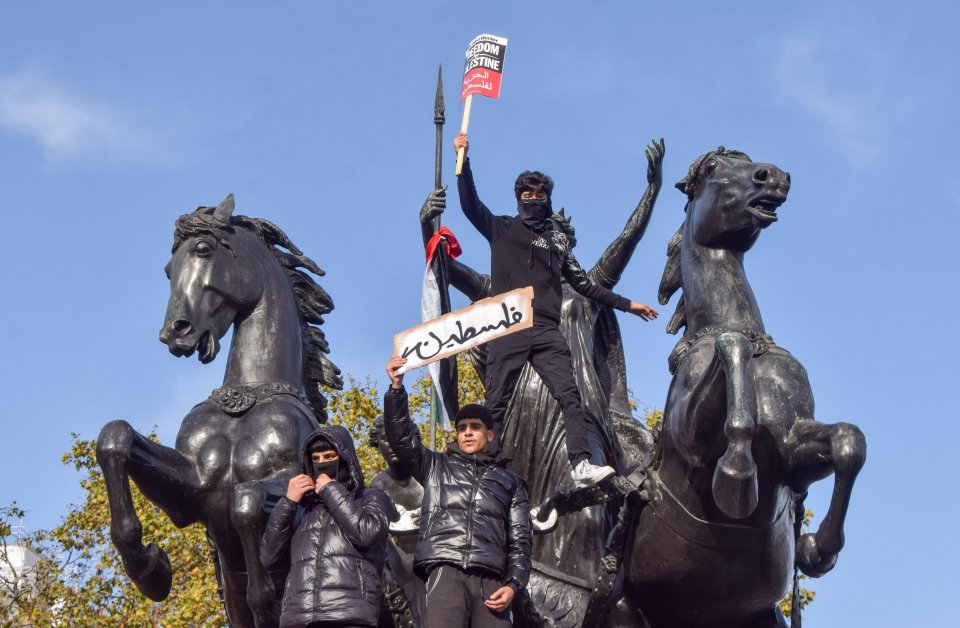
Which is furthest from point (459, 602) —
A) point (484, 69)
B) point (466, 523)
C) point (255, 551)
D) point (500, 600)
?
point (484, 69)

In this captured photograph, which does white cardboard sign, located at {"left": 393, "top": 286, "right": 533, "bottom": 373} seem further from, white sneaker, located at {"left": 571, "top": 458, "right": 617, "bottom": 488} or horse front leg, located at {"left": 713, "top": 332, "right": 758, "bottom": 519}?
horse front leg, located at {"left": 713, "top": 332, "right": 758, "bottom": 519}

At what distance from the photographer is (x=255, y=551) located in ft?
28.6

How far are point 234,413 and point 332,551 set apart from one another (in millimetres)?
3161

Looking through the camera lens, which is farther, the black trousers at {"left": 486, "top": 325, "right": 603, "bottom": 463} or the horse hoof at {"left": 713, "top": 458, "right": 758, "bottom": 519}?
the black trousers at {"left": 486, "top": 325, "right": 603, "bottom": 463}

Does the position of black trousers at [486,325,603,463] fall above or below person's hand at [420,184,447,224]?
below

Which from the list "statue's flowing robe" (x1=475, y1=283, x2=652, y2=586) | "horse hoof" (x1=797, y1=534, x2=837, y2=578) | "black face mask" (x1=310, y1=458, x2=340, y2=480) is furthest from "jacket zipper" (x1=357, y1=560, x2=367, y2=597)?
"horse hoof" (x1=797, y1=534, x2=837, y2=578)

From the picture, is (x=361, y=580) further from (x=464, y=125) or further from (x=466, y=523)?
(x=464, y=125)

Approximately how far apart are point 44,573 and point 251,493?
52.0 feet

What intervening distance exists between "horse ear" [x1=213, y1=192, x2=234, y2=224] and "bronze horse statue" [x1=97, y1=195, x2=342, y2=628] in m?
0.01

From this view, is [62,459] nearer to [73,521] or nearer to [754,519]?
[73,521]

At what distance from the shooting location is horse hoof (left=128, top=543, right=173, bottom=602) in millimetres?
9037

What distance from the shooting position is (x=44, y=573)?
2323 cm

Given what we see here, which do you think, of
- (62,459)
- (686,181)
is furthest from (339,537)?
(62,459)

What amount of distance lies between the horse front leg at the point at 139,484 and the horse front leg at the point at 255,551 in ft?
2.05
